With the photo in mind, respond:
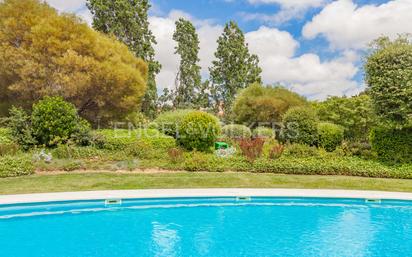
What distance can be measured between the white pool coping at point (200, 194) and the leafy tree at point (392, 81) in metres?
4.36

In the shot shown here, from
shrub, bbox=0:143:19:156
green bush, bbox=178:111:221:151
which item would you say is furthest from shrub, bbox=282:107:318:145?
Answer: shrub, bbox=0:143:19:156

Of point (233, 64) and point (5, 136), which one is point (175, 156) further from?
point (233, 64)

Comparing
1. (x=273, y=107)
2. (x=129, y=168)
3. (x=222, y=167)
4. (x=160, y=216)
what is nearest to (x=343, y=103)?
(x=273, y=107)

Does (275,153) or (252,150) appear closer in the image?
(252,150)

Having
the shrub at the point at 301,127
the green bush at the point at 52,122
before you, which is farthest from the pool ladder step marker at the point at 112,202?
the shrub at the point at 301,127

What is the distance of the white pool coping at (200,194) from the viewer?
9.38 meters

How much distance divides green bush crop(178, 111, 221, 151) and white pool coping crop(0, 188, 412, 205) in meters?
4.94

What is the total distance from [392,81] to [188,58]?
2349 centimetres

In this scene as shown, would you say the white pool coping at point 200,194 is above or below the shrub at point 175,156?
below

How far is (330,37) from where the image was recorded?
15.8 m

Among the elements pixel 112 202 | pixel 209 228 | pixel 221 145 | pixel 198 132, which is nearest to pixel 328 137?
pixel 221 145

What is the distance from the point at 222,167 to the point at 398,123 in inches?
271

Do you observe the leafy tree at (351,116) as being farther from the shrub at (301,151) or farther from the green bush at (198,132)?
the green bush at (198,132)

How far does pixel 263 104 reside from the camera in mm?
26438
